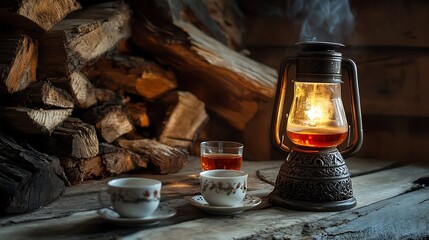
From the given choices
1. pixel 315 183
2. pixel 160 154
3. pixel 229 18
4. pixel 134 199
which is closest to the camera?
pixel 134 199

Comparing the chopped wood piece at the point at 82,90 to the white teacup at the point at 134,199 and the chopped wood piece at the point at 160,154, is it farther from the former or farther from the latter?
the white teacup at the point at 134,199

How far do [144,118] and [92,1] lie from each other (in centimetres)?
46

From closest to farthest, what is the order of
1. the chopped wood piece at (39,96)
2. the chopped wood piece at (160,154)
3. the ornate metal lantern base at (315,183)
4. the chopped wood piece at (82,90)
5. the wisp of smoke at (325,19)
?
the ornate metal lantern base at (315,183) < the chopped wood piece at (39,96) < the chopped wood piece at (82,90) < the chopped wood piece at (160,154) < the wisp of smoke at (325,19)

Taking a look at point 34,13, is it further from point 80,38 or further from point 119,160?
point 119,160

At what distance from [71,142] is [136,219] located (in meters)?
0.48

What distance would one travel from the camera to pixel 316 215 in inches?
55.1

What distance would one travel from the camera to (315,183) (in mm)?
1447

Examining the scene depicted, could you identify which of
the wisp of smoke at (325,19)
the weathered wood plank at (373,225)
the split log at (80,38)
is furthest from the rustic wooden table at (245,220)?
the wisp of smoke at (325,19)

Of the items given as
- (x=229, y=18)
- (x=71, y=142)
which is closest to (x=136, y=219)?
(x=71, y=142)

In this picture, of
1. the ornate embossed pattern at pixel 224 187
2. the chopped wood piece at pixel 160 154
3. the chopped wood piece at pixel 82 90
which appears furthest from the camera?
the chopped wood piece at pixel 160 154

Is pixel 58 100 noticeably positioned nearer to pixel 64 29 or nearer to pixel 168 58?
pixel 64 29

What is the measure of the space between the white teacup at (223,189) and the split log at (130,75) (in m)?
0.77

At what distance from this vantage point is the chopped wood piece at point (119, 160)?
1749mm

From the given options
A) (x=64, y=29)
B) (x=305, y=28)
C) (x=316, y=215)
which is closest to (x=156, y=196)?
(x=316, y=215)
